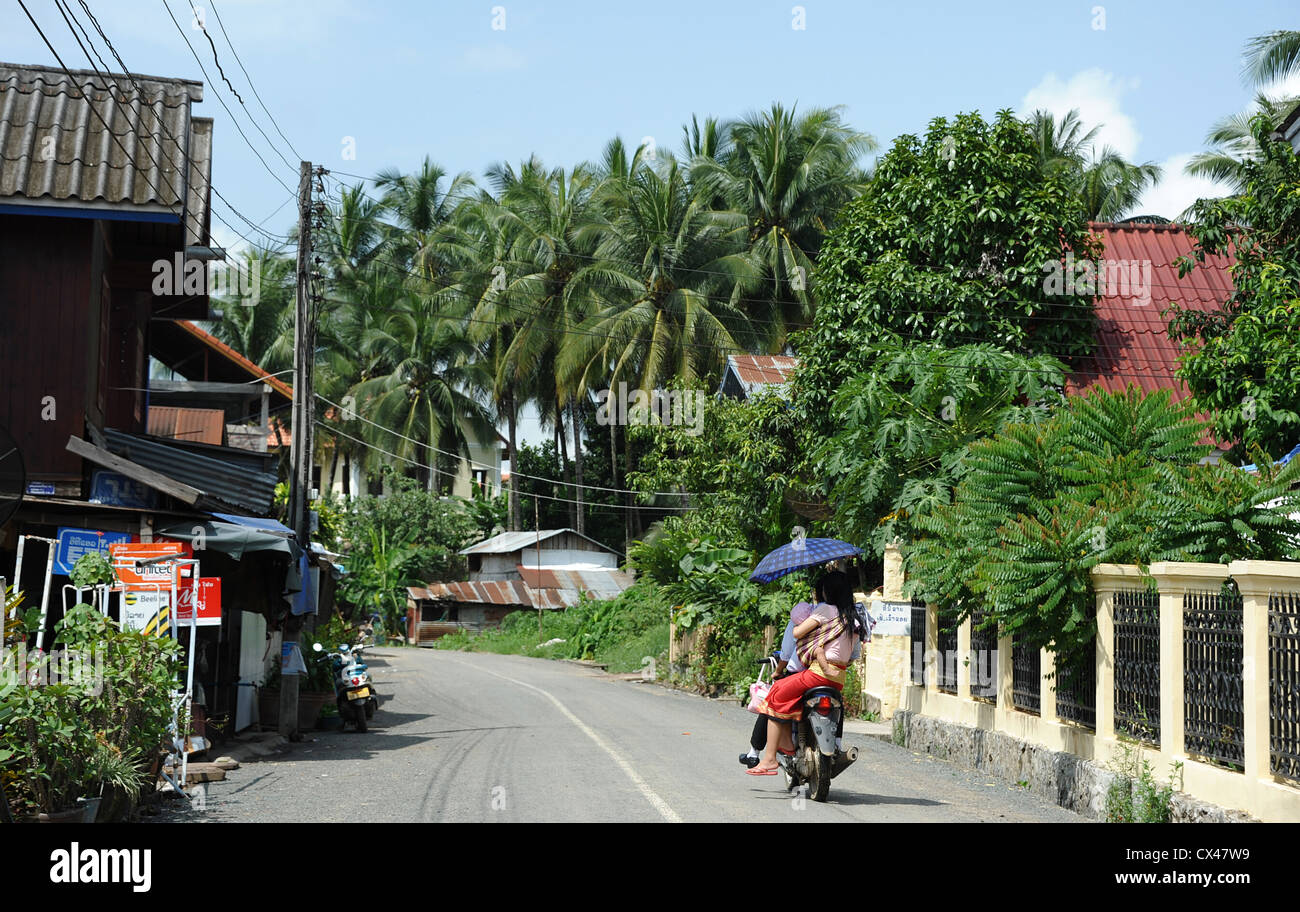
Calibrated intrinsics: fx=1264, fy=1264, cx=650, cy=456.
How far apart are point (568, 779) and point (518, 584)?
40.9m

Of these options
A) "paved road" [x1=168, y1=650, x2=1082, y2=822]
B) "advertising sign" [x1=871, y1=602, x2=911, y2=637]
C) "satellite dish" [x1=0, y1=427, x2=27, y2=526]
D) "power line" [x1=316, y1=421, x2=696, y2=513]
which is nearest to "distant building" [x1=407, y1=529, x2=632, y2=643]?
"power line" [x1=316, y1=421, x2=696, y2=513]

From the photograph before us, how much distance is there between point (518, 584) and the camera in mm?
52312

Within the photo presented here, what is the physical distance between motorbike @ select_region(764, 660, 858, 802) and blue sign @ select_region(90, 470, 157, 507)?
25.7 ft

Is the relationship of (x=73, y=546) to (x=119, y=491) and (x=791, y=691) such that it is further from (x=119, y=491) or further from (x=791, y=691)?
(x=791, y=691)

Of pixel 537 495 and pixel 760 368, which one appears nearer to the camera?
pixel 760 368

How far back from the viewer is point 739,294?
40.3 meters

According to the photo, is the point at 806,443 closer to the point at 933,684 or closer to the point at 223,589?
the point at 933,684

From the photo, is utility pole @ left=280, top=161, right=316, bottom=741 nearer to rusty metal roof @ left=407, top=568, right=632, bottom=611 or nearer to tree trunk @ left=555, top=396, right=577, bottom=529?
rusty metal roof @ left=407, top=568, right=632, bottom=611

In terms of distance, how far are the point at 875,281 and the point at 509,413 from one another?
102ft

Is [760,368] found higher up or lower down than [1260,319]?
higher up

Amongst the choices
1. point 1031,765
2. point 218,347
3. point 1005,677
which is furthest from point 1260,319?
point 218,347

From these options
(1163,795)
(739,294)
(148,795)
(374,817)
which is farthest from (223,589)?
(739,294)

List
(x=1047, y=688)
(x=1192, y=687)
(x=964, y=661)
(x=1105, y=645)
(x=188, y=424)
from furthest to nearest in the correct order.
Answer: (x=188, y=424) → (x=964, y=661) → (x=1047, y=688) → (x=1105, y=645) → (x=1192, y=687)

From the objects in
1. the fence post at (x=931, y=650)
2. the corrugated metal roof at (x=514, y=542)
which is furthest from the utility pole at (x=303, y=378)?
the corrugated metal roof at (x=514, y=542)
